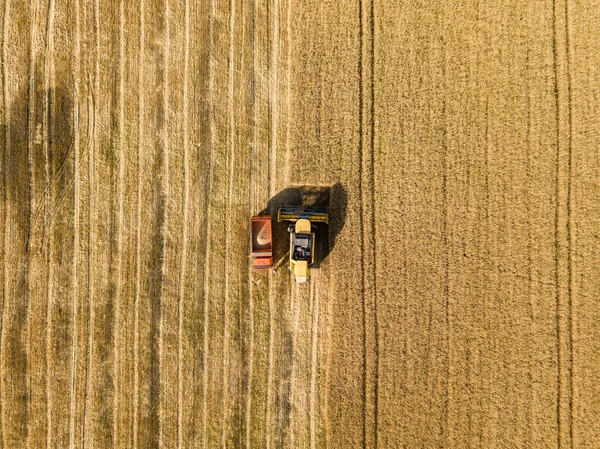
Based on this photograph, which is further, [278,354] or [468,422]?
[278,354]

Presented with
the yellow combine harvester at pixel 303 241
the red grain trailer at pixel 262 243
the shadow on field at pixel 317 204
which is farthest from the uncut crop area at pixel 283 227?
the yellow combine harvester at pixel 303 241

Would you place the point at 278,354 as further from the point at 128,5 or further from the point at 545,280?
the point at 128,5

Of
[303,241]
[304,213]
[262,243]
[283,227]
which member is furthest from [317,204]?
[262,243]

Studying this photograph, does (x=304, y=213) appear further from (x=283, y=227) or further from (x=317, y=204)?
(x=283, y=227)

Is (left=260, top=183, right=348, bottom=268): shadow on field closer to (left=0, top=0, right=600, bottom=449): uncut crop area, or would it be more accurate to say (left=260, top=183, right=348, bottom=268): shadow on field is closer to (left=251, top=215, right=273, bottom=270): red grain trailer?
(left=0, top=0, right=600, bottom=449): uncut crop area

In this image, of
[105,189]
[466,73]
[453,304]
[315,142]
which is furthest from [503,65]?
[105,189]

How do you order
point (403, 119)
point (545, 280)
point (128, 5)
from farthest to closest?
point (128, 5)
point (403, 119)
point (545, 280)
